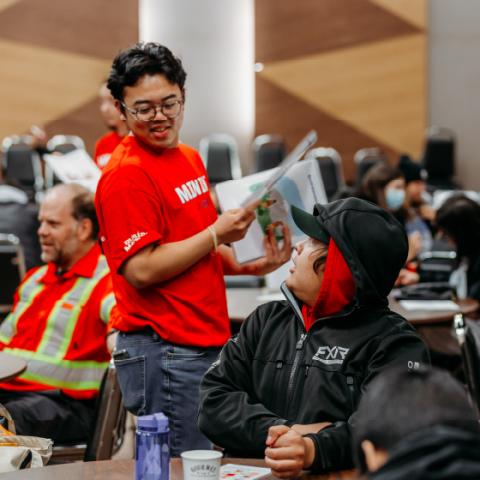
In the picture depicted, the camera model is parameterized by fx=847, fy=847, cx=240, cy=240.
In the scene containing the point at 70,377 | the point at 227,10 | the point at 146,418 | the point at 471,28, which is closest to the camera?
the point at 146,418

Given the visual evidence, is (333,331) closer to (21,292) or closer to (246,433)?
(246,433)

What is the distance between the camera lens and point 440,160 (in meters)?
9.90

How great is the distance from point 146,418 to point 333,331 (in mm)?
462

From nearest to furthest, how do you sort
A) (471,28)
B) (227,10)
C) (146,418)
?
1. (146,418)
2. (471,28)
3. (227,10)

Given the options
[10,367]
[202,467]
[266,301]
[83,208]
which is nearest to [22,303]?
[83,208]

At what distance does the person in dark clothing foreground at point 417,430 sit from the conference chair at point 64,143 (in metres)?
8.85

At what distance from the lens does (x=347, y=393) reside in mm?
1702

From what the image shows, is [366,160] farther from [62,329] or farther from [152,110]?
[152,110]

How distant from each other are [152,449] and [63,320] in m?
1.82

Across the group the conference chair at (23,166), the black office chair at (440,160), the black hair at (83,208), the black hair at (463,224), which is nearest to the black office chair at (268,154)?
the black office chair at (440,160)

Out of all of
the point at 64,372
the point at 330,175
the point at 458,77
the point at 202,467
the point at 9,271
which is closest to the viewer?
the point at 202,467

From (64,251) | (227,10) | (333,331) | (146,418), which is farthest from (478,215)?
(227,10)

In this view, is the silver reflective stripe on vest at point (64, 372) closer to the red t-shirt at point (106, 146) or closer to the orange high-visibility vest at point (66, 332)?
the orange high-visibility vest at point (66, 332)

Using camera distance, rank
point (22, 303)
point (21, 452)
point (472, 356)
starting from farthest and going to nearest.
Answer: point (22, 303), point (472, 356), point (21, 452)
